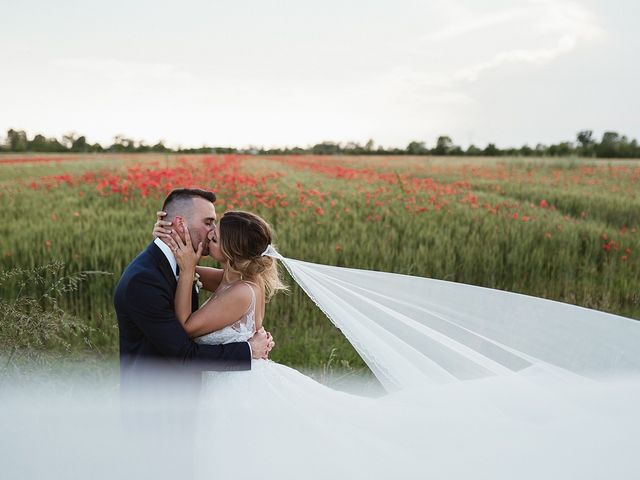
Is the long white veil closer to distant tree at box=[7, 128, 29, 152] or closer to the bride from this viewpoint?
the bride

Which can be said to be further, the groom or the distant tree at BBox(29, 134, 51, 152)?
the distant tree at BBox(29, 134, 51, 152)

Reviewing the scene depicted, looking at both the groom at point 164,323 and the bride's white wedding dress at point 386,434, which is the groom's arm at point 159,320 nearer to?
the groom at point 164,323

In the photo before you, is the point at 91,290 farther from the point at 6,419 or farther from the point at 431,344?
the point at 431,344

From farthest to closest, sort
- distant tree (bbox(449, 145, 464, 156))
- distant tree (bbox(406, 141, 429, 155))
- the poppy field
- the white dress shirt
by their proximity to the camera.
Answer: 1. distant tree (bbox(406, 141, 429, 155))
2. distant tree (bbox(449, 145, 464, 156))
3. the poppy field
4. the white dress shirt

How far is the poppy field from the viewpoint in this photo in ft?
17.9

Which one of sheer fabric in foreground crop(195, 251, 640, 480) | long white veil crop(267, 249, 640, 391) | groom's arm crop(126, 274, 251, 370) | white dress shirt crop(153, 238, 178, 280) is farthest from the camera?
long white veil crop(267, 249, 640, 391)

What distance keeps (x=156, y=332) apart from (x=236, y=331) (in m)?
0.36

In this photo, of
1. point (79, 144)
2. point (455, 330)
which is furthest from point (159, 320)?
point (79, 144)

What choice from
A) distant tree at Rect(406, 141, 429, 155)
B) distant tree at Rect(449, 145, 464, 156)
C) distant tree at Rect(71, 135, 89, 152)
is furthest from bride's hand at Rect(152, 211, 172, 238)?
distant tree at Rect(406, 141, 429, 155)

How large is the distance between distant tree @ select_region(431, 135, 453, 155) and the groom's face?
46.0 ft

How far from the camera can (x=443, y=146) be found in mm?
17031

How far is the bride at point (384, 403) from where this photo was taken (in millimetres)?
2527

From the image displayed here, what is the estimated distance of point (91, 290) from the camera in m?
5.42

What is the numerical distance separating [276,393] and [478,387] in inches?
42.4
